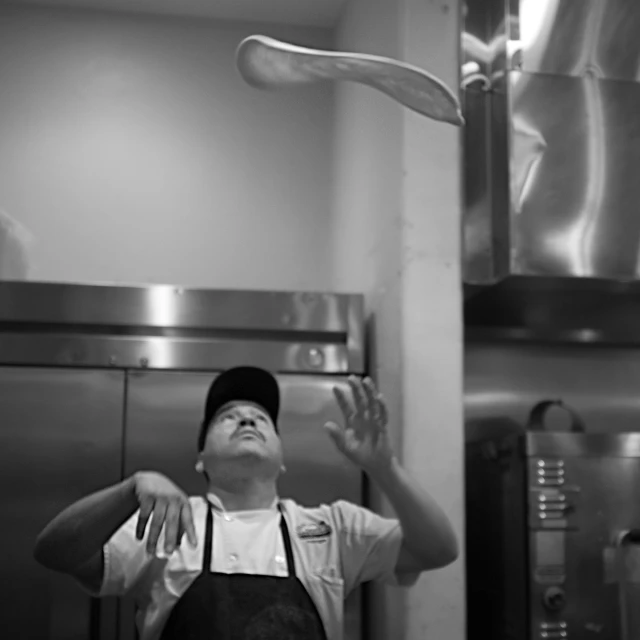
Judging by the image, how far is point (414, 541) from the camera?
1.62 m

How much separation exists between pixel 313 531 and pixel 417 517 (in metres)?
0.22

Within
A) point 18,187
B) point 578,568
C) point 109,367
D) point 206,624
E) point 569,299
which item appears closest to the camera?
point 206,624

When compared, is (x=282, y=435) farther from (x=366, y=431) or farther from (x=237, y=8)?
(x=237, y=8)

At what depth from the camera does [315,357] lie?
2.28 m

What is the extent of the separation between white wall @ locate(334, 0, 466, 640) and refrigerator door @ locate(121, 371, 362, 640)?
12 cm

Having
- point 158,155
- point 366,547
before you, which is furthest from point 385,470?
point 158,155

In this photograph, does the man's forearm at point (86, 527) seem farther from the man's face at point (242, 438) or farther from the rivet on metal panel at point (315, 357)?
the rivet on metal panel at point (315, 357)

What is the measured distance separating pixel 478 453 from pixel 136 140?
143 cm

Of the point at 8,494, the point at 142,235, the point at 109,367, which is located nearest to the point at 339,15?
the point at 142,235

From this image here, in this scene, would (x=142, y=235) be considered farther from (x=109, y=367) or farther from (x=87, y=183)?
(x=109, y=367)

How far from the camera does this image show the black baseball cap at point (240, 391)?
1782 millimetres

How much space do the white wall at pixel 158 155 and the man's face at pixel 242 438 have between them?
1118 mm

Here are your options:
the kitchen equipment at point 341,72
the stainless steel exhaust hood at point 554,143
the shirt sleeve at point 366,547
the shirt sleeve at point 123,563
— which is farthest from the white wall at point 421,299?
the kitchen equipment at point 341,72

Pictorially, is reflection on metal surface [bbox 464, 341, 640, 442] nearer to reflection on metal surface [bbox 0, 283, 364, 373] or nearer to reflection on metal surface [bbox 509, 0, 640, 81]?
reflection on metal surface [bbox 0, 283, 364, 373]
